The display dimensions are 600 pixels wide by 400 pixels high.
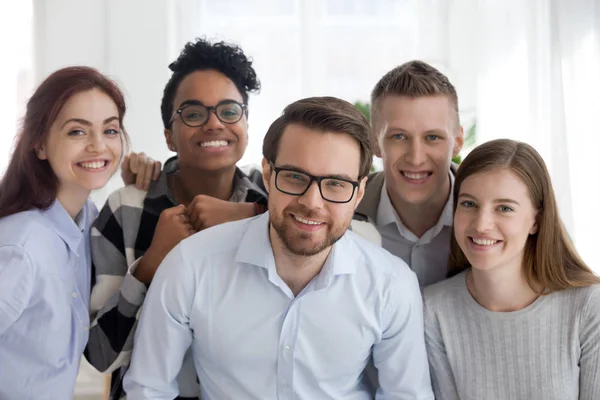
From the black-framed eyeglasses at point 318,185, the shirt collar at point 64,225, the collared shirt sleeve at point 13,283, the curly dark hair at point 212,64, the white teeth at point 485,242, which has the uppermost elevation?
the curly dark hair at point 212,64

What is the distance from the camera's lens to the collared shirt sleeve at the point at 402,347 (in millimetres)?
1699

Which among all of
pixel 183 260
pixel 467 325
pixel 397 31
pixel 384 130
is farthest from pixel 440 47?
pixel 183 260

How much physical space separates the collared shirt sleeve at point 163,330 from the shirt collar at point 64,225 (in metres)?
0.31

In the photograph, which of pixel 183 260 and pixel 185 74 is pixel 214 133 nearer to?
pixel 185 74

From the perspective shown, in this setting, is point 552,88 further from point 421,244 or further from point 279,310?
point 279,310

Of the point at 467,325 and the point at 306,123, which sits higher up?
the point at 306,123

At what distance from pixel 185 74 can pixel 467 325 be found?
118 cm

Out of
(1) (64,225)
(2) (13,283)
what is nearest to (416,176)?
(1) (64,225)

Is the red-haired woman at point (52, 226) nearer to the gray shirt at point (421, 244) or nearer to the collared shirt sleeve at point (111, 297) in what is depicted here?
the collared shirt sleeve at point (111, 297)

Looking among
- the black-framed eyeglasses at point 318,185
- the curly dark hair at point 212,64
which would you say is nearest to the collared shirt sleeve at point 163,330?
the black-framed eyeglasses at point 318,185

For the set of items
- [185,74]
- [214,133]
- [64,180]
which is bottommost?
[64,180]

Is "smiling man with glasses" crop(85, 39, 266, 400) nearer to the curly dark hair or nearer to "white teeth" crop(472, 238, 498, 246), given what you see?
the curly dark hair

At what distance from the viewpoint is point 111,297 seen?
73.5 inches

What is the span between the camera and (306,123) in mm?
1562
